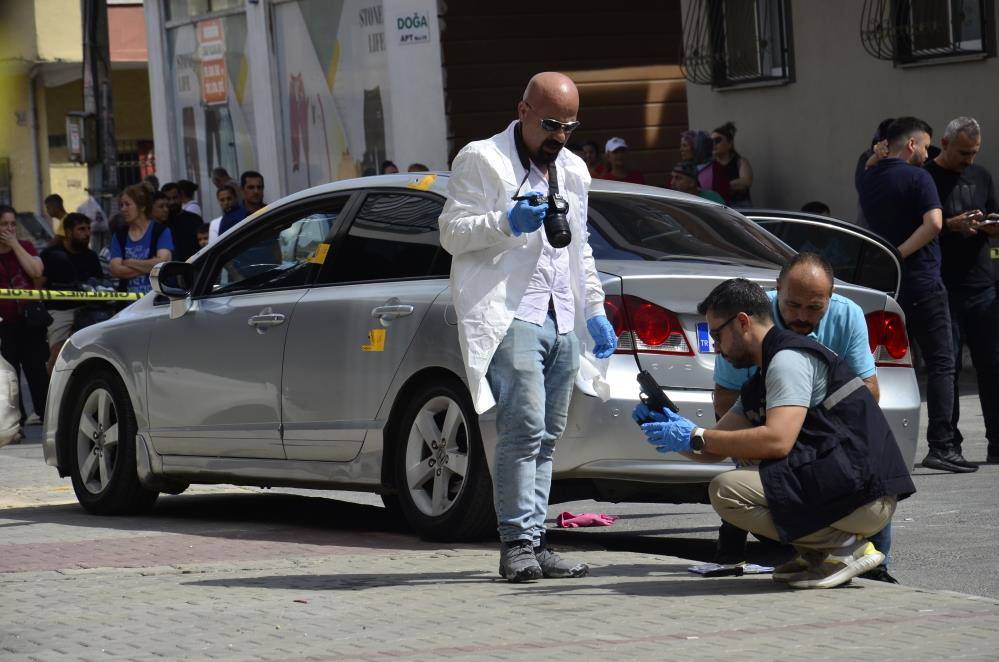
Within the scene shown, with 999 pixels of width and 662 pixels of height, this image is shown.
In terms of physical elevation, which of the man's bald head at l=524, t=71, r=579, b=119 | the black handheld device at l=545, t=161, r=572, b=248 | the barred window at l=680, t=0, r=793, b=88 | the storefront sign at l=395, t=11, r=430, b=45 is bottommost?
the black handheld device at l=545, t=161, r=572, b=248

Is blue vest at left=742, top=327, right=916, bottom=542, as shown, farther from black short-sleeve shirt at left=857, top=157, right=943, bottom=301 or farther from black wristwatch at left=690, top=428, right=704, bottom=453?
black short-sleeve shirt at left=857, top=157, right=943, bottom=301

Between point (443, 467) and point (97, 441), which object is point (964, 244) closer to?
point (443, 467)

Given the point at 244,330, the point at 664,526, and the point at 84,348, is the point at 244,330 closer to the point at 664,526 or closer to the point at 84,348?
the point at 84,348

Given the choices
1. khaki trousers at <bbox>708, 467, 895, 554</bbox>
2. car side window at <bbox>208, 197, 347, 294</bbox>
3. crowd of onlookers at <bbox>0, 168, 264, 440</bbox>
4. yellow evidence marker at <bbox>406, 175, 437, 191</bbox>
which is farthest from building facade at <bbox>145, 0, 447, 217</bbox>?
khaki trousers at <bbox>708, 467, 895, 554</bbox>

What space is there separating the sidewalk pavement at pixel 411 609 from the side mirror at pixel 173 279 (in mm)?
1306

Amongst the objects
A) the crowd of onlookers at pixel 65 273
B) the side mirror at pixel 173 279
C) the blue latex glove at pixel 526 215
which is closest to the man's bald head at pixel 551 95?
the blue latex glove at pixel 526 215

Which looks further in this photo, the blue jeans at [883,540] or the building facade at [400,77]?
the building facade at [400,77]

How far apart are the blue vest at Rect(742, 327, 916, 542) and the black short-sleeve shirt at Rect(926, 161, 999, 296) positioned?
4.68 meters

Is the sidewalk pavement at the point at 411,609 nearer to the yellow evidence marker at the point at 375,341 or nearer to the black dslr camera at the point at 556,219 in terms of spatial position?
the yellow evidence marker at the point at 375,341

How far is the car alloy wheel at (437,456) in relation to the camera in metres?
7.28

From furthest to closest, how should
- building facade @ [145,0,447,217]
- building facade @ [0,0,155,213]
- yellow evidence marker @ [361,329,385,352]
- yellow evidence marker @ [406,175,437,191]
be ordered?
1. building facade @ [0,0,155,213]
2. building facade @ [145,0,447,217]
3. yellow evidence marker @ [406,175,437,191]
4. yellow evidence marker @ [361,329,385,352]

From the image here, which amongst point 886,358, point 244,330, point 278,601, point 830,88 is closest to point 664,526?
point 886,358

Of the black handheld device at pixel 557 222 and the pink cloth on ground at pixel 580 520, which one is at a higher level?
the black handheld device at pixel 557 222

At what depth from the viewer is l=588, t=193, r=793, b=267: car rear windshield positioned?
24.3 feet
